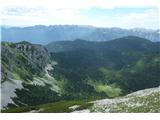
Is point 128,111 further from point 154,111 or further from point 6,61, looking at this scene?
point 6,61

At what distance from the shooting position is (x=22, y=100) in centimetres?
17012

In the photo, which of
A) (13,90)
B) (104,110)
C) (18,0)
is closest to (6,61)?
(13,90)

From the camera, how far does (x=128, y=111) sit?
34875 millimetres

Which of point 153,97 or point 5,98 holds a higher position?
point 153,97

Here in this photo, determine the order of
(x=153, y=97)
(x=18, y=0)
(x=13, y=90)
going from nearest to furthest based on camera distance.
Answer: (x=153, y=97) → (x=18, y=0) → (x=13, y=90)

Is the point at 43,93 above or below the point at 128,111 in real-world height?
below

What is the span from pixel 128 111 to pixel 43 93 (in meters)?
161

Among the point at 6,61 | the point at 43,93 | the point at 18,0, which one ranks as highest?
the point at 18,0

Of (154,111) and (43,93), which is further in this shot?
(43,93)
